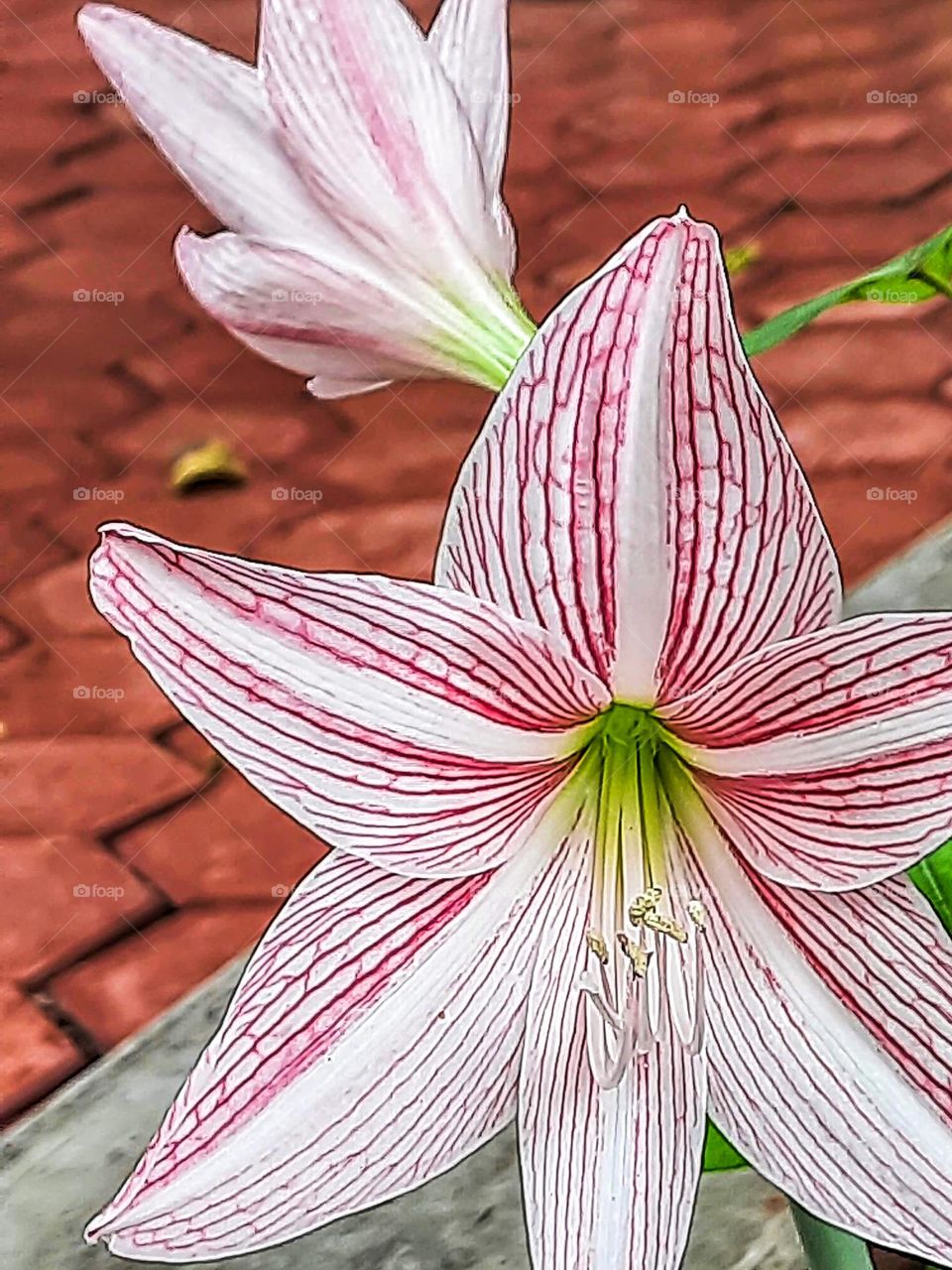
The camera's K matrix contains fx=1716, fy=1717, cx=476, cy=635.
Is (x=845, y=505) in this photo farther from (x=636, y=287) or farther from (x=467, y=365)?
(x=636, y=287)

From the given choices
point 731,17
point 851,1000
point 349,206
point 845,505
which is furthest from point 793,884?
point 731,17

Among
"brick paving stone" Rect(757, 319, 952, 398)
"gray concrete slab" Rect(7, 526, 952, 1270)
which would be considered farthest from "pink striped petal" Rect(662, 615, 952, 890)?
"brick paving stone" Rect(757, 319, 952, 398)

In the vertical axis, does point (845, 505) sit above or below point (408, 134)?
above

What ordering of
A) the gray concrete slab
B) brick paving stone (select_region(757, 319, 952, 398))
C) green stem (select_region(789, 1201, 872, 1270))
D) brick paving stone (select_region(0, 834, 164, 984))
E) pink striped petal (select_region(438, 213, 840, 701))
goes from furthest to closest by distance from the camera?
brick paving stone (select_region(757, 319, 952, 398)) → brick paving stone (select_region(0, 834, 164, 984)) → the gray concrete slab → green stem (select_region(789, 1201, 872, 1270)) → pink striped petal (select_region(438, 213, 840, 701))

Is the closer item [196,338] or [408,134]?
[408,134]

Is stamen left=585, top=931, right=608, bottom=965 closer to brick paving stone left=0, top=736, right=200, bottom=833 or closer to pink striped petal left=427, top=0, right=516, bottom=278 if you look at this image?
pink striped petal left=427, top=0, right=516, bottom=278

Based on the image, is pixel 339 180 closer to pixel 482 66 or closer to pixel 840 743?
pixel 482 66

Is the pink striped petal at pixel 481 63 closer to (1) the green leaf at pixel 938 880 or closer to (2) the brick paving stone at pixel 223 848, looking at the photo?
(1) the green leaf at pixel 938 880
